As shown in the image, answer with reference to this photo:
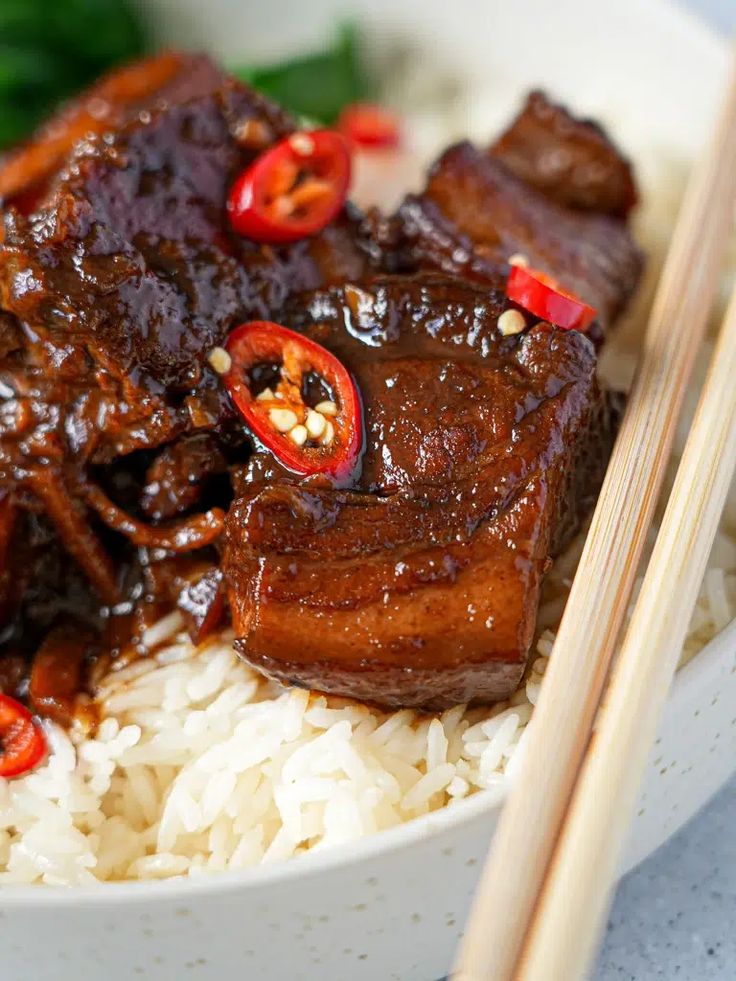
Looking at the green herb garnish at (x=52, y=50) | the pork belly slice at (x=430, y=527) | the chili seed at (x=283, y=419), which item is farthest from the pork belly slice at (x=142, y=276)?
the green herb garnish at (x=52, y=50)

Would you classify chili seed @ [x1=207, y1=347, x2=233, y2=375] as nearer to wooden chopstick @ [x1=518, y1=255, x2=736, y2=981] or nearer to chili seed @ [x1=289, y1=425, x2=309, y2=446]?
chili seed @ [x1=289, y1=425, x2=309, y2=446]

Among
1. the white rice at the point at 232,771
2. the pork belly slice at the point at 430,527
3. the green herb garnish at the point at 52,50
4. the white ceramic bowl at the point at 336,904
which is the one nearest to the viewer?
the white ceramic bowl at the point at 336,904

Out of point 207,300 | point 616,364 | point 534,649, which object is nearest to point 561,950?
point 534,649

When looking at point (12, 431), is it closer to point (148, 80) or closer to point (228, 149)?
point (228, 149)

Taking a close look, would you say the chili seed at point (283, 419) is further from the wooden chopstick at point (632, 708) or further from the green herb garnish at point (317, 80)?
the green herb garnish at point (317, 80)

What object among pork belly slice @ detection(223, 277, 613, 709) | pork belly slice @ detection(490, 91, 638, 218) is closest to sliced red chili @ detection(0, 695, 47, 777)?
pork belly slice @ detection(223, 277, 613, 709)

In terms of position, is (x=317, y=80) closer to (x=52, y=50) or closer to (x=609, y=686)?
(x=52, y=50)
